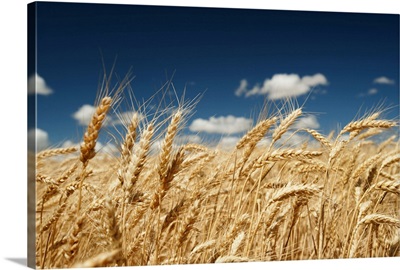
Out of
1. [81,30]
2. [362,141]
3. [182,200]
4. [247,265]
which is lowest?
[247,265]

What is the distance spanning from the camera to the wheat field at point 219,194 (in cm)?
528

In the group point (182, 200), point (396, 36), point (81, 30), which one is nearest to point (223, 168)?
point (182, 200)

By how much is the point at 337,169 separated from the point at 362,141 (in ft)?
1.37

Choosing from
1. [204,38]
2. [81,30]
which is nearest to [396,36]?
[204,38]

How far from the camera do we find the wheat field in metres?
5.28

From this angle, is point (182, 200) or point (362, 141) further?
point (362, 141)

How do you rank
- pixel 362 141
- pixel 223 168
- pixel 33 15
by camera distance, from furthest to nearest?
pixel 362 141 → pixel 223 168 → pixel 33 15

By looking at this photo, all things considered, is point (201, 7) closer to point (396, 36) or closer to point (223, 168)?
point (223, 168)

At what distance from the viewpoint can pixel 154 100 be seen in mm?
5711

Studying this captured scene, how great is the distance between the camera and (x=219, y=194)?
5852mm

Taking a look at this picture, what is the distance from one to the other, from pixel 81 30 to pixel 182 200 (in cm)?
143

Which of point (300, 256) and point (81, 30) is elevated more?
point (81, 30)

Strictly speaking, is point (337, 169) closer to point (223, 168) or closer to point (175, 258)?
point (223, 168)

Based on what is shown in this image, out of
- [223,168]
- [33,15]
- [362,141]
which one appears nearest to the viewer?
[33,15]
